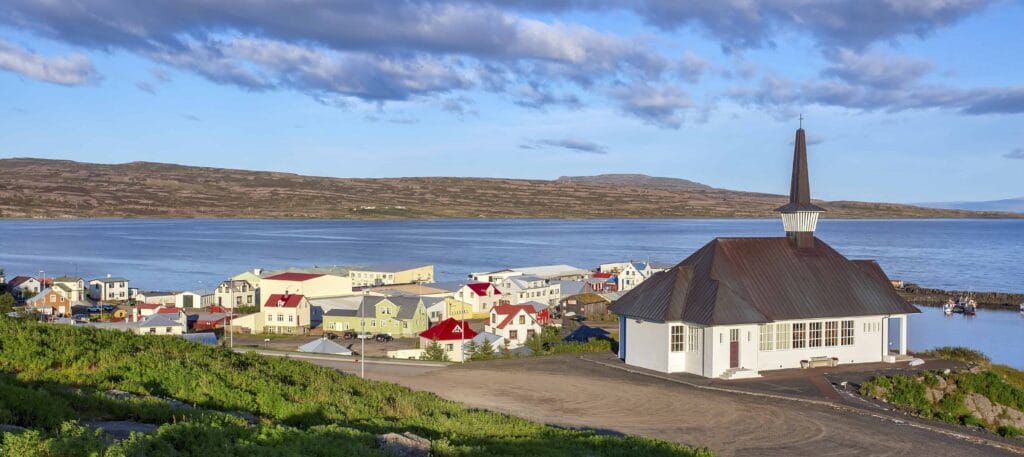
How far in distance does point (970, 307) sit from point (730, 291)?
55.5 meters

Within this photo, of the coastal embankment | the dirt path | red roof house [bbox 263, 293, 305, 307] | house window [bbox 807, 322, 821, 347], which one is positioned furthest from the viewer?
the coastal embankment

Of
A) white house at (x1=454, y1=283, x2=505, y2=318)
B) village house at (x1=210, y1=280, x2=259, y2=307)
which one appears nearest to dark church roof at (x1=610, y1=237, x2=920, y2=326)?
white house at (x1=454, y1=283, x2=505, y2=318)

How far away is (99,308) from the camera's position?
2552 inches

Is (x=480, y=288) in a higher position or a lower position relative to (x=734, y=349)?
lower

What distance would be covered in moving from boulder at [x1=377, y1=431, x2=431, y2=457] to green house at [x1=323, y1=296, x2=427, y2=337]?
43.4 metres

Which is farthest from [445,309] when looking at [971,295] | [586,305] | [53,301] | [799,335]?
[971,295]

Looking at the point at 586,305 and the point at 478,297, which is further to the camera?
the point at 586,305

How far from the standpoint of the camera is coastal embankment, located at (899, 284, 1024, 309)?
2913 inches

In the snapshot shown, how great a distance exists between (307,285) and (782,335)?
1849 inches

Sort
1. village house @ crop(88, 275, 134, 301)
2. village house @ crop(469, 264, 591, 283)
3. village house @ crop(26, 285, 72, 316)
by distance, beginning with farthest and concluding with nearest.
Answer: village house @ crop(469, 264, 591, 283) → village house @ crop(88, 275, 134, 301) → village house @ crop(26, 285, 72, 316)

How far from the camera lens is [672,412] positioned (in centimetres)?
1798

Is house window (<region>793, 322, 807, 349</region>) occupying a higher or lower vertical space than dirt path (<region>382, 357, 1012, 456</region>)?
higher

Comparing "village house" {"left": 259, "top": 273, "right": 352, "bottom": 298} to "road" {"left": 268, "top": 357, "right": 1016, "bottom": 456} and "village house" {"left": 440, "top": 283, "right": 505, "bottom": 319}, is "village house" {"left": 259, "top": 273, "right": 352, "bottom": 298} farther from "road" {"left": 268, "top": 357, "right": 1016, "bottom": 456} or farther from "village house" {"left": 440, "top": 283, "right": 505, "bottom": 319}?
"road" {"left": 268, "top": 357, "right": 1016, "bottom": 456}

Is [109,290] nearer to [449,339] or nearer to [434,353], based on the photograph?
[449,339]
